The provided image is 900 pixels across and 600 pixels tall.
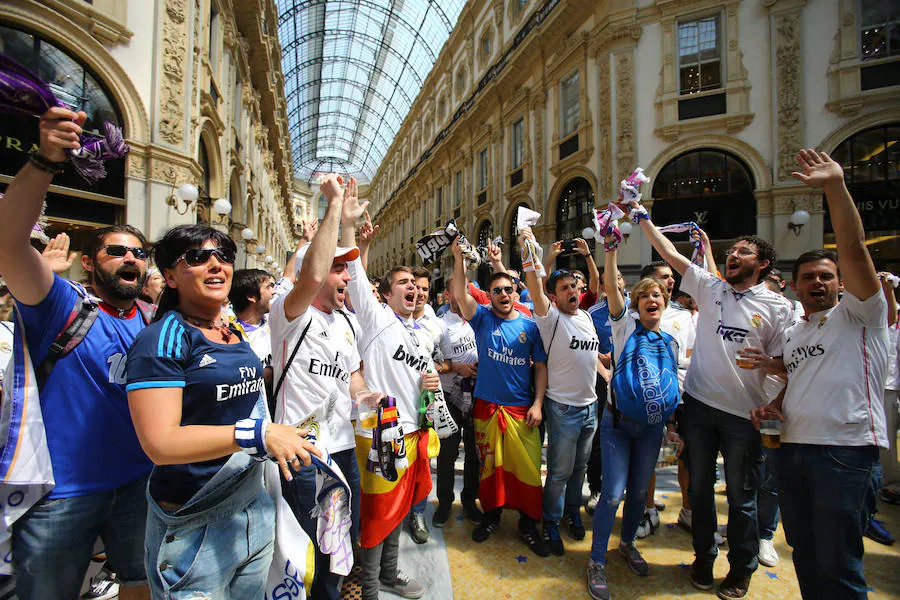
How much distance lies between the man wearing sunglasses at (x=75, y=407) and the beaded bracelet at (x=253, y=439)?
2.85ft

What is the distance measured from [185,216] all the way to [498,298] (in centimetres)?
922

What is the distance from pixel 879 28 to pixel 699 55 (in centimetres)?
417

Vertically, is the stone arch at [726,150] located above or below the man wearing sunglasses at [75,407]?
above

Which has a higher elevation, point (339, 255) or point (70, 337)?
A: point (339, 255)

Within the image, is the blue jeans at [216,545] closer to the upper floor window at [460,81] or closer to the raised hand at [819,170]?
the raised hand at [819,170]

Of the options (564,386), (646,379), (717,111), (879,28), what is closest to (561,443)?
(564,386)

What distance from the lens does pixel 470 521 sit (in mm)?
3693

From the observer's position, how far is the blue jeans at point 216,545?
141cm

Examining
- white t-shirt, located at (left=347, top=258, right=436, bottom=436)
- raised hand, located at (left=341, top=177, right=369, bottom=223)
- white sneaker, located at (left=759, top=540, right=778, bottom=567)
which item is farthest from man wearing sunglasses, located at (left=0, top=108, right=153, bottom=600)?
white sneaker, located at (left=759, top=540, right=778, bottom=567)

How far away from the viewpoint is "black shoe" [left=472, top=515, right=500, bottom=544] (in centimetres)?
336

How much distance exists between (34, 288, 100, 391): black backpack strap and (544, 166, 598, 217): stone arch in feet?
46.8

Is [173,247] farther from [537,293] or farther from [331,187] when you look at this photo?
[537,293]

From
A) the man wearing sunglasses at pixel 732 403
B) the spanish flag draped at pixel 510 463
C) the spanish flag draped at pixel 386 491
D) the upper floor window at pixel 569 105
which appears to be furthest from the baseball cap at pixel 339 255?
the upper floor window at pixel 569 105

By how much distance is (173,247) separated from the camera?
159 centimetres
